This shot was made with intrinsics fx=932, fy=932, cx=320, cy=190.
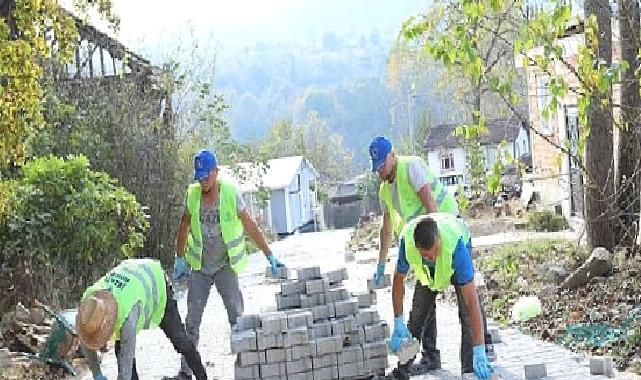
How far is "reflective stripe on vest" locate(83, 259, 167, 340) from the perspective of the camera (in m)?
5.80

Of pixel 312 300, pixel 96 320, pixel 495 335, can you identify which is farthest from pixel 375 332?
pixel 96 320

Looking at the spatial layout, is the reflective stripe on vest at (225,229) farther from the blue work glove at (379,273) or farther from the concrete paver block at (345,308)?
the blue work glove at (379,273)

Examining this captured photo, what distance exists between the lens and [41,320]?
10227 millimetres

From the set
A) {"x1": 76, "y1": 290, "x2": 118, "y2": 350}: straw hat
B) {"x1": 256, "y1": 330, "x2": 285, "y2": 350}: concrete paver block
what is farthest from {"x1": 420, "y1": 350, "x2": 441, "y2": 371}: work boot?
{"x1": 76, "y1": 290, "x2": 118, "y2": 350}: straw hat

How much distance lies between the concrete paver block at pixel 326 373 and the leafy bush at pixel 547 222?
12578mm

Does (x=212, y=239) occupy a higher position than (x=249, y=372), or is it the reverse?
(x=212, y=239)

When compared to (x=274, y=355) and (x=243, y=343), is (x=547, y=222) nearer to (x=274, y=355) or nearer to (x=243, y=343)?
(x=274, y=355)

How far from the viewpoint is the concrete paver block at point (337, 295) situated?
7.53 metres

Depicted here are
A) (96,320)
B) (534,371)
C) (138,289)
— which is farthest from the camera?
(534,371)

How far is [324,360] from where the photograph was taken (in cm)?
723

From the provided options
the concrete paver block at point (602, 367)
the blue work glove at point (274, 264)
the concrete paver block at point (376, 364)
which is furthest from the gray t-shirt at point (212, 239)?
the concrete paver block at point (602, 367)

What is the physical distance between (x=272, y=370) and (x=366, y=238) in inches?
610

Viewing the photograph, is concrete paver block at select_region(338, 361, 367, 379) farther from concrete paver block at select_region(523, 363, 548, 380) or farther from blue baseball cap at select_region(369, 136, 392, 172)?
blue baseball cap at select_region(369, 136, 392, 172)

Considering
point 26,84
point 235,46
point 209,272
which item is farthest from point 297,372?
point 235,46
